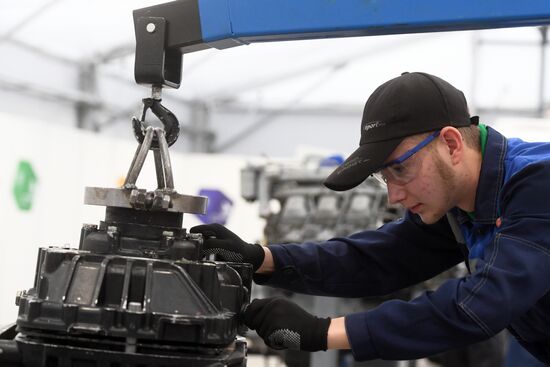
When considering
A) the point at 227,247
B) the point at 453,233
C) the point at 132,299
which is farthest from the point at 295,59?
the point at 132,299

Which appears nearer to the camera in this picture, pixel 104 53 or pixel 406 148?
pixel 406 148

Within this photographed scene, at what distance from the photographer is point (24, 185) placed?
6055 millimetres

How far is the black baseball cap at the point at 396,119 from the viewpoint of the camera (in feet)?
5.19

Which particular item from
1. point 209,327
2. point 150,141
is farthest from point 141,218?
point 209,327

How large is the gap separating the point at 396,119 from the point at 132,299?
640 millimetres

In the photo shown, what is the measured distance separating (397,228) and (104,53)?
6210mm

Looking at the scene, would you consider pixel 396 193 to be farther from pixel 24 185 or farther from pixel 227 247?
pixel 24 185

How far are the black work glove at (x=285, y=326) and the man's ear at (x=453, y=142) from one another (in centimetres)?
45

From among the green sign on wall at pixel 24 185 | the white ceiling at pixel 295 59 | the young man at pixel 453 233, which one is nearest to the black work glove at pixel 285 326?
the young man at pixel 453 233

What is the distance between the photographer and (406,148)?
160 centimetres

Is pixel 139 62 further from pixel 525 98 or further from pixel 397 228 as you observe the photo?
pixel 525 98

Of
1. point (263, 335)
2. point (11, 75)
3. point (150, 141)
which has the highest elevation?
point (11, 75)

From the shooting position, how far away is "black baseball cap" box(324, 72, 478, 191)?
1.58 m

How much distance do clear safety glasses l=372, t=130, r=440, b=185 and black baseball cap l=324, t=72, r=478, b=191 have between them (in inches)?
1.1
